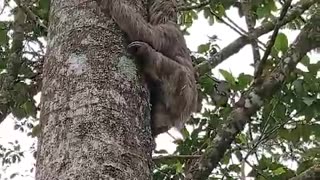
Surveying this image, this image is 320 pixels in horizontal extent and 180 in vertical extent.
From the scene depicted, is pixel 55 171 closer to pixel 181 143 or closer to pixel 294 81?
pixel 294 81

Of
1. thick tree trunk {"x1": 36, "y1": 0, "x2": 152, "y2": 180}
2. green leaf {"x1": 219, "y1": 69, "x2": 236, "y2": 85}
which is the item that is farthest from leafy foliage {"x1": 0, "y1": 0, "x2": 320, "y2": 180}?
thick tree trunk {"x1": 36, "y1": 0, "x2": 152, "y2": 180}

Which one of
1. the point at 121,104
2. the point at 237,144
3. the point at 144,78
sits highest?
the point at 237,144

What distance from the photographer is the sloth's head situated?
307 centimetres

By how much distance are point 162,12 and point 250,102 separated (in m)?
0.79

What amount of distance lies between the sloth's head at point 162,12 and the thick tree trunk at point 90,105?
2.71 feet

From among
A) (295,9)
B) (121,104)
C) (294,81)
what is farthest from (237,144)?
(121,104)

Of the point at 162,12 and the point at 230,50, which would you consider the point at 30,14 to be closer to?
the point at 162,12

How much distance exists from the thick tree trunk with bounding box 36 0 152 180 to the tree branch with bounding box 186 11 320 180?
400 mm

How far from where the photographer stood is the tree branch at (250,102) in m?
2.34

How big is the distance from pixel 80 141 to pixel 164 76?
936 millimetres

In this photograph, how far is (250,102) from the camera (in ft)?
8.48

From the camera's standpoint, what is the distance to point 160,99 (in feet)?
8.07

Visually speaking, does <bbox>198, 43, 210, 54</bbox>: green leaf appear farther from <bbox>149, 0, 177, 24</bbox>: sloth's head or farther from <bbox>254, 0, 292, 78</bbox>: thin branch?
<bbox>254, 0, 292, 78</bbox>: thin branch

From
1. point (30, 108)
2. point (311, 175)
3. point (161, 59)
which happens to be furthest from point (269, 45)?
point (30, 108)
